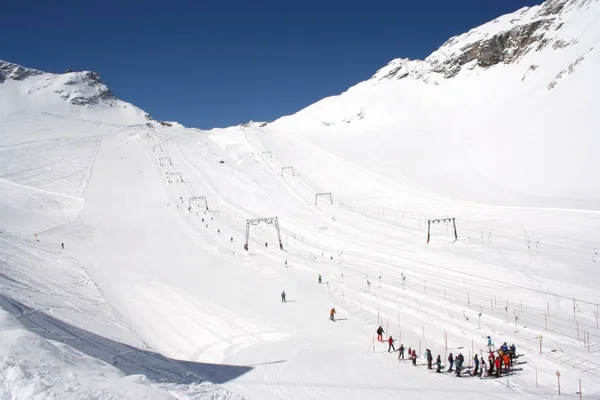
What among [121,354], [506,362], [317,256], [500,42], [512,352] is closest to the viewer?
[121,354]

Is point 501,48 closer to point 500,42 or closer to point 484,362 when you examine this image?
point 500,42

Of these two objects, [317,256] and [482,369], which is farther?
[317,256]

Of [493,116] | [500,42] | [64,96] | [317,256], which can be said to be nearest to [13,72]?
[64,96]

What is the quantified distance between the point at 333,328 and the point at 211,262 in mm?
15861

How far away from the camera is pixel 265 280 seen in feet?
93.0

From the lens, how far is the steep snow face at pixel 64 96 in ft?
495

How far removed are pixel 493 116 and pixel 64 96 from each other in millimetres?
154271

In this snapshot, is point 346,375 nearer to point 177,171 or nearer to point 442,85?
point 177,171

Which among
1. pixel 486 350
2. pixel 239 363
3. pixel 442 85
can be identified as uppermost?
pixel 442 85

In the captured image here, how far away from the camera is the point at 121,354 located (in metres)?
14.0

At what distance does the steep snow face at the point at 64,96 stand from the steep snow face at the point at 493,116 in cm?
7687

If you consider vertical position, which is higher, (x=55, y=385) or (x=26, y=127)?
(x=26, y=127)

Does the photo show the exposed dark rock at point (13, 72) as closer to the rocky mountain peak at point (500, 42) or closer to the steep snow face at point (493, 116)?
the steep snow face at point (493, 116)

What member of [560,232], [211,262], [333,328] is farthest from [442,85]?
[333,328]
